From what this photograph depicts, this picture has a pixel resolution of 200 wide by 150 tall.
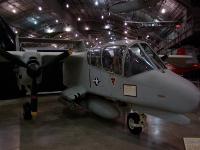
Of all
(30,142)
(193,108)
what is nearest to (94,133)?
(30,142)

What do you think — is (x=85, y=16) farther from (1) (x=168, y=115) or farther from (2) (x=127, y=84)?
(1) (x=168, y=115)

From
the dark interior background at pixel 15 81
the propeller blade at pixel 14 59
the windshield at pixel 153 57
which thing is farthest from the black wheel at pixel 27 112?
the windshield at pixel 153 57

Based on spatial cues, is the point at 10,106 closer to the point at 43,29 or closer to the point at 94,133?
the point at 94,133

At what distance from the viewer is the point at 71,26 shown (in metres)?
21.8

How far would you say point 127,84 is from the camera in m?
6.67

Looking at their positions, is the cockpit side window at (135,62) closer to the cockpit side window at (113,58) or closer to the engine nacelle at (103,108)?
the cockpit side window at (113,58)

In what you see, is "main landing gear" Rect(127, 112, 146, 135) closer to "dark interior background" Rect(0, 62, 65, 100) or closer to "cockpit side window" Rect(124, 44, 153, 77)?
"cockpit side window" Rect(124, 44, 153, 77)

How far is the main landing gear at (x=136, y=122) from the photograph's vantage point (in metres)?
6.64

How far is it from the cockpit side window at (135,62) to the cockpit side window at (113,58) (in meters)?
0.27

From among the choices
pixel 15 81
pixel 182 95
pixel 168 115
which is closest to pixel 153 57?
pixel 182 95

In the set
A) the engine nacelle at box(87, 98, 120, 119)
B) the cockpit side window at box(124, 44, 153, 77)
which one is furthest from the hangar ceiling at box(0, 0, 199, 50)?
the cockpit side window at box(124, 44, 153, 77)

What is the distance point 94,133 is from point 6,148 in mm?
2382

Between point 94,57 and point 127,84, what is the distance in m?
2.16

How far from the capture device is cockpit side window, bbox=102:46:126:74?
7009 millimetres
